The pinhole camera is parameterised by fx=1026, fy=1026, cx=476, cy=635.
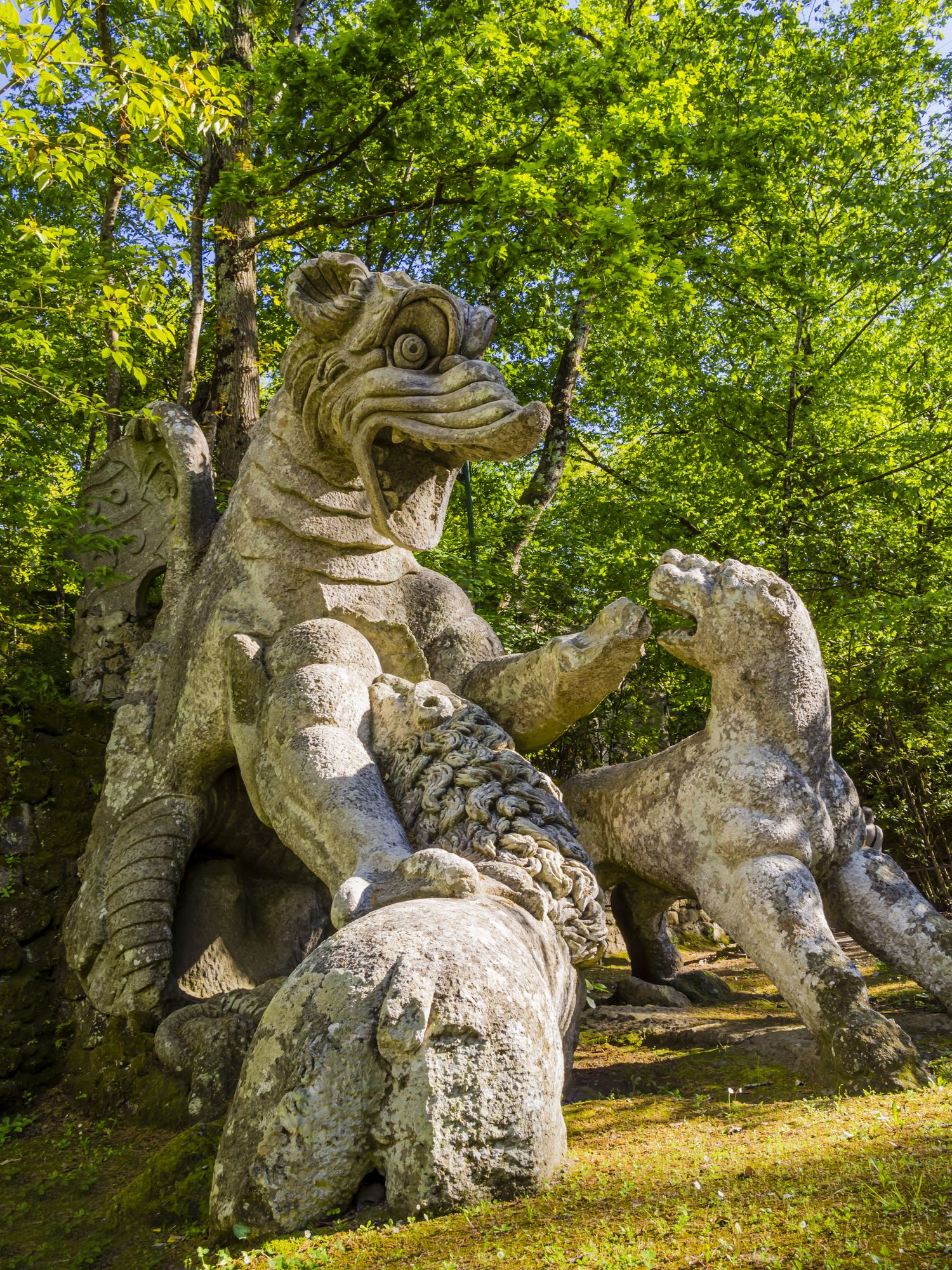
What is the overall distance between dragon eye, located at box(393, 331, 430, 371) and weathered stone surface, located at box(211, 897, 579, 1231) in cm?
215

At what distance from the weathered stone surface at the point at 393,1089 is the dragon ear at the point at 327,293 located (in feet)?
7.85

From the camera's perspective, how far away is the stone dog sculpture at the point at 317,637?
350cm

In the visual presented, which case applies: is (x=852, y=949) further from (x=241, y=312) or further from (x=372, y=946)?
(x=241, y=312)

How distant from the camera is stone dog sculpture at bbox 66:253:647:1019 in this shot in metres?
3.50

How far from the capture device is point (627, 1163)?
233 centimetres

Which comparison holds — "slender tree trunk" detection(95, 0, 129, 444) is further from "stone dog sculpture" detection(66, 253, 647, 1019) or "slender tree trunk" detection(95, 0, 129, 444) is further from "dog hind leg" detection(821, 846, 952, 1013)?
"dog hind leg" detection(821, 846, 952, 1013)

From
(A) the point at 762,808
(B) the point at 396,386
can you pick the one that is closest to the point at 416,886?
(A) the point at 762,808

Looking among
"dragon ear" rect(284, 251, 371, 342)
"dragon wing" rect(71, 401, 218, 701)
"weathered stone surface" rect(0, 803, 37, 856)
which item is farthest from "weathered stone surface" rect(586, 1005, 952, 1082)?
"dragon wing" rect(71, 401, 218, 701)

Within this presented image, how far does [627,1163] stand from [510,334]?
10.2 meters

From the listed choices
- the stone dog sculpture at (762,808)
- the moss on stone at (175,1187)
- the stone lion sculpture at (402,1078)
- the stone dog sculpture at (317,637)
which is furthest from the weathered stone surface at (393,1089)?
the stone dog sculpture at (762,808)

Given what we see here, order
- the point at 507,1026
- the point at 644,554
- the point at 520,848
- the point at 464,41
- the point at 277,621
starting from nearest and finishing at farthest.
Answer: the point at 507,1026, the point at 520,848, the point at 277,621, the point at 464,41, the point at 644,554

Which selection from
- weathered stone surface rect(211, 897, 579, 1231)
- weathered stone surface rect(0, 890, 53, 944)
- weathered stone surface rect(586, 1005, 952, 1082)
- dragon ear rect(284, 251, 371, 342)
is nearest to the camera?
weathered stone surface rect(211, 897, 579, 1231)

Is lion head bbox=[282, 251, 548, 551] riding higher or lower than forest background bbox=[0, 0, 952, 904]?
lower

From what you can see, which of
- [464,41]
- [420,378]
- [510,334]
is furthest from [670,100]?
[420,378]
